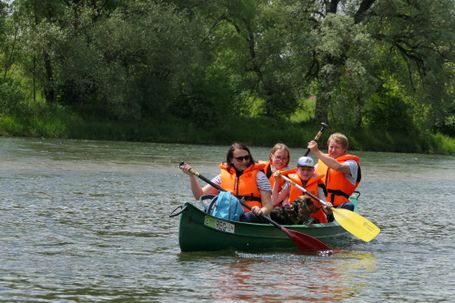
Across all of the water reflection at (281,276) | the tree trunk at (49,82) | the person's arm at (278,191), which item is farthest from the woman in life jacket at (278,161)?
the tree trunk at (49,82)

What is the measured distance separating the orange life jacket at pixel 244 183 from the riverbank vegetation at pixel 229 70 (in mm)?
23125

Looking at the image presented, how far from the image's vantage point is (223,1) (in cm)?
3903

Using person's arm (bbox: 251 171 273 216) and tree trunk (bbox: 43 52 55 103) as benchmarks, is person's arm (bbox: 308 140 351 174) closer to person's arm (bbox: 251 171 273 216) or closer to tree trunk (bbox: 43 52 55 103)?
person's arm (bbox: 251 171 273 216)

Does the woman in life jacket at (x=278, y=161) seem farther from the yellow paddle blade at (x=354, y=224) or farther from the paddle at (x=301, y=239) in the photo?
the yellow paddle blade at (x=354, y=224)

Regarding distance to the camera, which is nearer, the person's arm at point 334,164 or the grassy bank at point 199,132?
the person's arm at point 334,164

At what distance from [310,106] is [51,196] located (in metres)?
27.9

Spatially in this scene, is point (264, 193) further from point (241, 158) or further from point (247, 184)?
point (241, 158)

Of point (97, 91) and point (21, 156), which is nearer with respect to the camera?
point (21, 156)

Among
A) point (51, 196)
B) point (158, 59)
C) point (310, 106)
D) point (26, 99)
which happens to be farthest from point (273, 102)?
point (51, 196)

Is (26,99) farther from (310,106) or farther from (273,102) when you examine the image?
(310,106)

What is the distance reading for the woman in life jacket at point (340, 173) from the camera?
11547mm

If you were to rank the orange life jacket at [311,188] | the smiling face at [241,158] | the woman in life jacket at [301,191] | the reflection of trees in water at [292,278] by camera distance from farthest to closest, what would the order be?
the orange life jacket at [311,188], the woman in life jacket at [301,191], the smiling face at [241,158], the reflection of trees in water at [292,278]

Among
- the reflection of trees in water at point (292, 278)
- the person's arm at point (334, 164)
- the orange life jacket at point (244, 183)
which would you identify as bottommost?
the reflection of trees in water at point (292, 278)

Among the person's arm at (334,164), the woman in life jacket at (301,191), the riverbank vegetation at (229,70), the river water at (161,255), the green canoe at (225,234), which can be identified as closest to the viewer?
the river water at (161,255)
